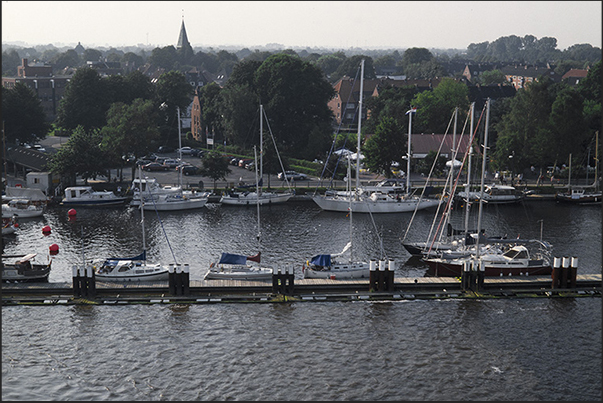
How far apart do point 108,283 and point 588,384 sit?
3072 cm

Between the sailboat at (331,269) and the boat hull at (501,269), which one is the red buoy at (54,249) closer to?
the sailboat at (331,269)

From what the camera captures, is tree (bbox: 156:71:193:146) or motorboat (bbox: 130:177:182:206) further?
tree (bbox: 156:71:193:146)

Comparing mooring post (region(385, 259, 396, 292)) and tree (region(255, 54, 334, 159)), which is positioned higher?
tree (region(255, 54, 334, 159))

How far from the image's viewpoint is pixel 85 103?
107250 mm

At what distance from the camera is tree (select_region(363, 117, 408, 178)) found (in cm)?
8469

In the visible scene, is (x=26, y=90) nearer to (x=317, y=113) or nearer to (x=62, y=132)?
(x=62, y=132)

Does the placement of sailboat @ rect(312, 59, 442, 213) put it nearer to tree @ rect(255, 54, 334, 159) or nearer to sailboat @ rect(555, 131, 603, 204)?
sailboat @ rect(555, 131, 603, 204)

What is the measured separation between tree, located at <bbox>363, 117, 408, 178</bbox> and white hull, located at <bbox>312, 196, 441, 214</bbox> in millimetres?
13019

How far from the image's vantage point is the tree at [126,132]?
86.6 metres

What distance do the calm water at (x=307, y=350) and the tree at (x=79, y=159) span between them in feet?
96.6

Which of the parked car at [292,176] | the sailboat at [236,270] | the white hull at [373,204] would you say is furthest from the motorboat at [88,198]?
the sailboat at [236,270]

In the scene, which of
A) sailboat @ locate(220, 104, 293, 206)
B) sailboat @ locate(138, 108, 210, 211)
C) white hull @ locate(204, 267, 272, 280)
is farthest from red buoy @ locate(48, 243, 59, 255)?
sailboat @ locate(220, 104, 293, 206)

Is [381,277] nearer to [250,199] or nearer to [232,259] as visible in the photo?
[232,259]

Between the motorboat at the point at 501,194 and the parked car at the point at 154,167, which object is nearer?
the motorboat at the point at 501,194
